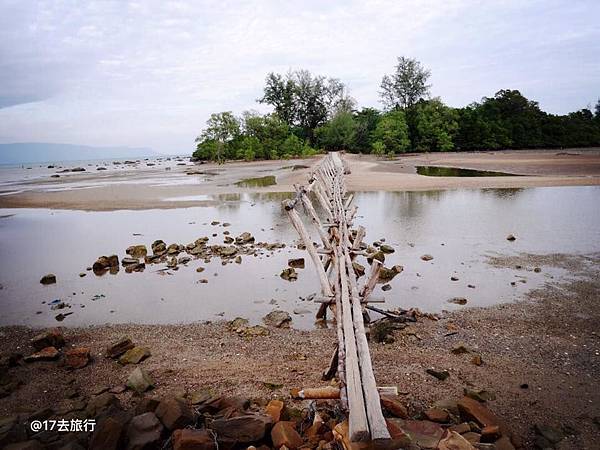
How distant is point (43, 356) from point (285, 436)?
364 centimetres

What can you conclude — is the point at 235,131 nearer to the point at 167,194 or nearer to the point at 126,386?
the point at 167,194

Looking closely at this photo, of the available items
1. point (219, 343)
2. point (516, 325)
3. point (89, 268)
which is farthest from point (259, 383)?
point (89, 268)

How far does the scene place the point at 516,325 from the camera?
207 inches

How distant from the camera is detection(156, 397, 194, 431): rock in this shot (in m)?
2.96

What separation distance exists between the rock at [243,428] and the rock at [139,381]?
1.48 meters

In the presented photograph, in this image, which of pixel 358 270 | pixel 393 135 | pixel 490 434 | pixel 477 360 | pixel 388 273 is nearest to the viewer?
pixel 490 434

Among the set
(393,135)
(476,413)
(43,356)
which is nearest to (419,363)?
(476,413)

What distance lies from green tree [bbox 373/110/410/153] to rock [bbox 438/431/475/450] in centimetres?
4783

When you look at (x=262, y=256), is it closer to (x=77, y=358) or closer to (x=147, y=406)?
(x=77, y=358)

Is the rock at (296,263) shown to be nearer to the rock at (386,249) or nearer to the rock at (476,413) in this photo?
the rock at (386,249)

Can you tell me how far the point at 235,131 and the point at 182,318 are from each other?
4771cm

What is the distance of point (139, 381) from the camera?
160 inches

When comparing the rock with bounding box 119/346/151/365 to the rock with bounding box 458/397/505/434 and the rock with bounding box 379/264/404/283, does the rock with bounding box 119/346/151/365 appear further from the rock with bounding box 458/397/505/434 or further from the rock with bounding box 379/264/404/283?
the rock with bounding box 379/264/404/283

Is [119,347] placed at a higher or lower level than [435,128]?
lower
